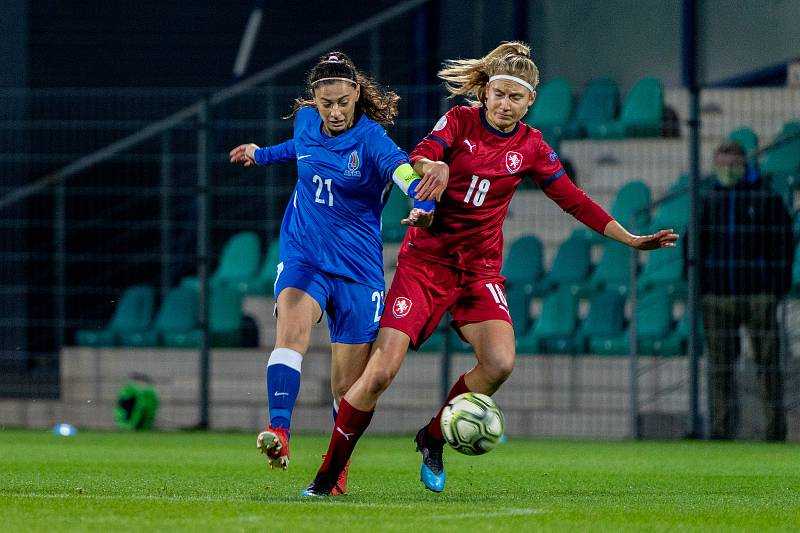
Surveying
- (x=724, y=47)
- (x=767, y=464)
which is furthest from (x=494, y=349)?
(x=724, y=47)

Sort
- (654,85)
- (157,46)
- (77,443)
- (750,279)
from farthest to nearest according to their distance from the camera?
(157,46), (654,85), (750,279), (77,443)

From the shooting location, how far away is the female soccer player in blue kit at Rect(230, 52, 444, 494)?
22.6ft

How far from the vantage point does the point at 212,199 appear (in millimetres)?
14320

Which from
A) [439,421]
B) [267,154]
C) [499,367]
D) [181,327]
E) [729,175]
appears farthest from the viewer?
[181,327]

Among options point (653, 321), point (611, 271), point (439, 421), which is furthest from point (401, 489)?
point (611, 271)

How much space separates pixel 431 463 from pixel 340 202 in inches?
50.4

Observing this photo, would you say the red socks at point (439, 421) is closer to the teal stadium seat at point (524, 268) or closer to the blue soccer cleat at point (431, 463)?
the blue soccer cleat at point (431, 463)

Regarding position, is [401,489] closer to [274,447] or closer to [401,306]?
[401,306]

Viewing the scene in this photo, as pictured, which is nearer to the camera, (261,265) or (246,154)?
(246,154)

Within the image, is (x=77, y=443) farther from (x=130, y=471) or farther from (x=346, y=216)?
(x=346, y=216)

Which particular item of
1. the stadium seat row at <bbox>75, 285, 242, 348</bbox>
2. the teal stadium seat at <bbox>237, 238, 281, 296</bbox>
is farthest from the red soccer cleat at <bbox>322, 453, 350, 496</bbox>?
the teal stadium seat at <bbox>237, 238, 281, 296</bbox>

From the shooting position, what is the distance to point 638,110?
50.0 feet

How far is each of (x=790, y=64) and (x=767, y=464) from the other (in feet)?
23.0

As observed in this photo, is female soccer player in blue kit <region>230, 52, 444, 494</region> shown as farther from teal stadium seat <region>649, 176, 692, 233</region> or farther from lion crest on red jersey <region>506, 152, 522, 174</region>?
teal stadium seat <region>649, 176, 692, 233</region>
